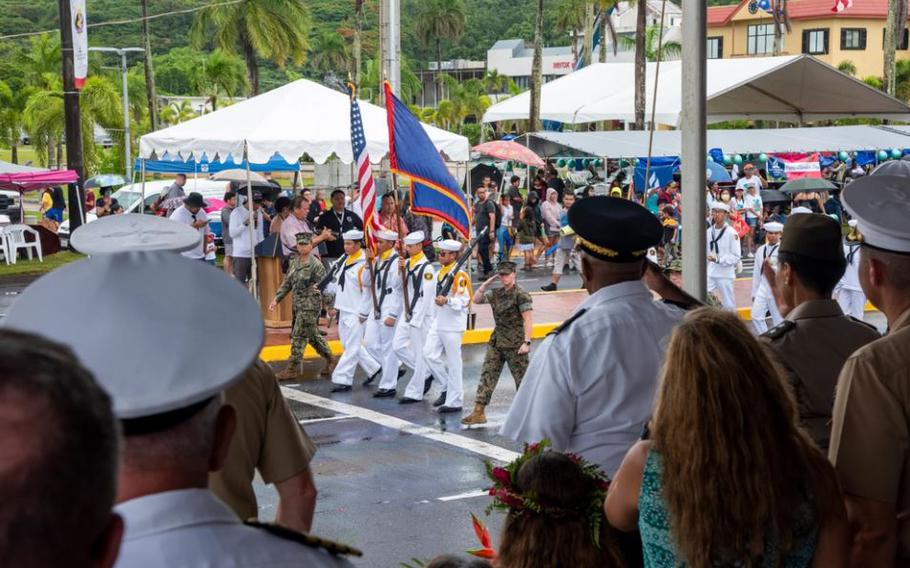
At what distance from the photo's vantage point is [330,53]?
10988 cm

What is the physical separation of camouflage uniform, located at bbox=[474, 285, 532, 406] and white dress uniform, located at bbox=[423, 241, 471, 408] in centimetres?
62

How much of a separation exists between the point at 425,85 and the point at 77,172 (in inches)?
4803

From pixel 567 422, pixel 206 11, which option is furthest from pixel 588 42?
pixel 567 422

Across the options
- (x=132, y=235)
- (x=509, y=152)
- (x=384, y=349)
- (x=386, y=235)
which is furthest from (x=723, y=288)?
(x=132, y=235)

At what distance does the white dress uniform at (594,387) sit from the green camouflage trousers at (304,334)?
10.6 m

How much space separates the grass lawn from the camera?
87.5 ft

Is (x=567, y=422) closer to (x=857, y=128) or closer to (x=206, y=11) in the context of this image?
(x=857, y=128)

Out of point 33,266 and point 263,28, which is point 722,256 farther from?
point 263,28

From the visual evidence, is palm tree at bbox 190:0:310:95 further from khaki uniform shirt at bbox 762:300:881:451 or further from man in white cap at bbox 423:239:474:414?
khaki uniform shirt at bbox 762:300:881:451

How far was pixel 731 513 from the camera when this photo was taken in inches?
118

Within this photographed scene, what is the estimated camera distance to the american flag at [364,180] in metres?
14.8

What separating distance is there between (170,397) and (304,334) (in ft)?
42.7

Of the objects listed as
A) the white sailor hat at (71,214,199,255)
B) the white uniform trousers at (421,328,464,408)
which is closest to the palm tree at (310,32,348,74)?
the white uniform trousers at (421,328,464,408)

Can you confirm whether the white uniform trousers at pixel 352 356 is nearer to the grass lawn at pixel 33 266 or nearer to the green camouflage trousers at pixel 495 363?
the green camouflage trousers at pixel 495 363
